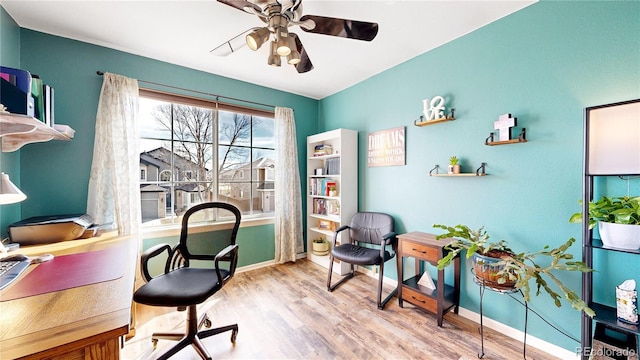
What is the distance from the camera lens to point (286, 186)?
10.8ft

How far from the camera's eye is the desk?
688mm

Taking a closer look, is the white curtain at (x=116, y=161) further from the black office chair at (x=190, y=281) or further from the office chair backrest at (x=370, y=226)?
the office chair backrest at (x=370, y=226)

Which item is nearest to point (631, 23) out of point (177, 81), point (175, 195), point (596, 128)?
point (596, 128)

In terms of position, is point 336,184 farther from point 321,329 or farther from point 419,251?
point 321,329

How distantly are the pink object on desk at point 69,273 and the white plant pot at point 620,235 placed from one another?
2.54m

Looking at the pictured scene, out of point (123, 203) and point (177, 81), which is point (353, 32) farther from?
point (123, 203)

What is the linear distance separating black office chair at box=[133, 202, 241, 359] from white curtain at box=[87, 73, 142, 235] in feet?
2.72

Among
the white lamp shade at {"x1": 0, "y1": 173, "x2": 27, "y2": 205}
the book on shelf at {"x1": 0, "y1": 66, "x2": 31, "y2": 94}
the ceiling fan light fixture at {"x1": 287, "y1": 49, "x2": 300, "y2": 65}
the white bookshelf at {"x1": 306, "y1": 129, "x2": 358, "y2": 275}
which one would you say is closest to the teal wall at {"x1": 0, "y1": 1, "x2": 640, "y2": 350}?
the white bookshelf at {"x1": 306, "y1": 129, "x2": 358, "y2": 275}

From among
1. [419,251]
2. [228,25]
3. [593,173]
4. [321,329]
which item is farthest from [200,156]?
[593,173]

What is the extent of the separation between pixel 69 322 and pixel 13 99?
1.33 m

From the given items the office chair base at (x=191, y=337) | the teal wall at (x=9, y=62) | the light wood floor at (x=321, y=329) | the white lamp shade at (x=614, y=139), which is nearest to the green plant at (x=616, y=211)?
the white lamp shade at (x=614, y=139)

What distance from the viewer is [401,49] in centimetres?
234

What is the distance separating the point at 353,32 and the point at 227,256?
1.73 metres

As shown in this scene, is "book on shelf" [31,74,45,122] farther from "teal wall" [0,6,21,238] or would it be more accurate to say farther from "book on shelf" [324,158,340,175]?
"book on shelf" [324,158,340,175]
